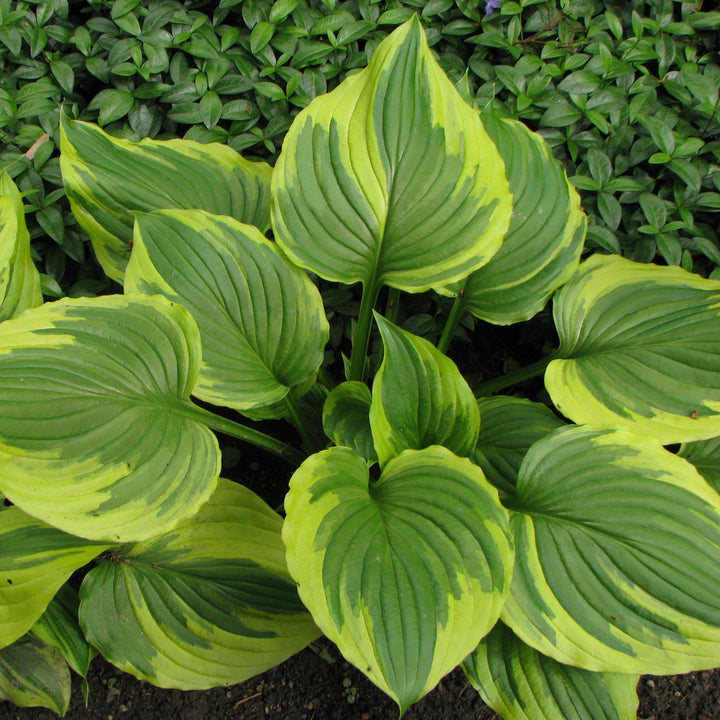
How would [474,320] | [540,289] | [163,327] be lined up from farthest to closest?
1. [474,320]
2. [540,289]
3. [163,327]

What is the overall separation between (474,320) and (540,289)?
41cm

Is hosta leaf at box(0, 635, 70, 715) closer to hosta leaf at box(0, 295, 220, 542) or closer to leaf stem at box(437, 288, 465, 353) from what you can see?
hosta leaf at box(0, 295, 220, 542)

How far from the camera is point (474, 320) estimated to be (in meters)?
1.76

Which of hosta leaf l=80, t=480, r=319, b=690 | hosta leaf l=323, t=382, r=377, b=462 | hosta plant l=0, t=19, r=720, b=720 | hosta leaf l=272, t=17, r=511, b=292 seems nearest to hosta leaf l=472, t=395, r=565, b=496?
hosta plant l=0, t=19, r=720, b=720

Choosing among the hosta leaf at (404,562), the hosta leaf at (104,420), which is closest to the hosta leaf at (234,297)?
the hosta leaf at (104,420)

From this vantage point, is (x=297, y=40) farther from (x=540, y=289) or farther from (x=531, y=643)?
(x=531, y=643)

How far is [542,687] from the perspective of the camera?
1171 mm

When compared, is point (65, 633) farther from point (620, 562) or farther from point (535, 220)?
point (535, 220)

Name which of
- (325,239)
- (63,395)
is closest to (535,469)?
(325,239)

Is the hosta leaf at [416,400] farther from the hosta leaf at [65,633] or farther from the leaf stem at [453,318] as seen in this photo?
the hosta leaf at [65,633]

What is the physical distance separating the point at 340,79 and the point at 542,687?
4.76ft

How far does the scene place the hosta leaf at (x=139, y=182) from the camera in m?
1.31

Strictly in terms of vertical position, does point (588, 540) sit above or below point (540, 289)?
below

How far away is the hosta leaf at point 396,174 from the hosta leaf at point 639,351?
0.96 feet
